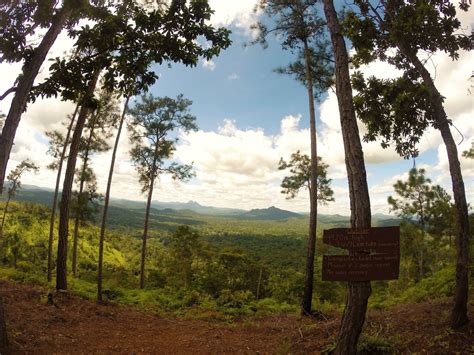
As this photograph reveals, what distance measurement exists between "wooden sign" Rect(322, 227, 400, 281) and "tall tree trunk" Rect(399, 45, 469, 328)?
8.89 feet

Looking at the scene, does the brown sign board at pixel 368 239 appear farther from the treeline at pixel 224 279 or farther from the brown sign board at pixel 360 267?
the treeline at pixel 224 279

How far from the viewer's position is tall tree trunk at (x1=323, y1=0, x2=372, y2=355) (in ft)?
14.7

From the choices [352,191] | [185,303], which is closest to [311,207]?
[352,191]

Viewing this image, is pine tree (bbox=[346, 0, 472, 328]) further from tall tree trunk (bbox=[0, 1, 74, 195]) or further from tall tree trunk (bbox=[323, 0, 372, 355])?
tall tree trunk (bbox=[0, 1, 74, 195])

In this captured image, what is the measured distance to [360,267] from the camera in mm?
4355

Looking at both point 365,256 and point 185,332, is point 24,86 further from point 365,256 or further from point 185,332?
point 185,332

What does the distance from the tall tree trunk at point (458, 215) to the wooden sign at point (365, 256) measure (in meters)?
2.71

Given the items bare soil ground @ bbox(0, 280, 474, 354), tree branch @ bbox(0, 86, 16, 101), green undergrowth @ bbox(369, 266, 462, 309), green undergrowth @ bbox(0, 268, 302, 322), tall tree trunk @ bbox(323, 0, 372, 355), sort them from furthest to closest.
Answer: green undergrowth @ bbox(0, 268, 302, 322) < green undergrowth @ bbox(369, 266, 462, 309) < bare soil ground @ bbox(0, 280, 474, 354) < tree branch @ bbox(0, 86, 16, 101) < tall tree trunk @ bbox(323, 0, 372, 355)

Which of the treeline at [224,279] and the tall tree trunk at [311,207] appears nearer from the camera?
the tall tree trunk at [311,207]

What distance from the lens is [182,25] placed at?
18.9ft

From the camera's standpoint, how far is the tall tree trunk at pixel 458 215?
6020 millimetres

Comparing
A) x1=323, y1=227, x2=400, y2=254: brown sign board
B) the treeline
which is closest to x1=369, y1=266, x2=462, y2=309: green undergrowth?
the treeline

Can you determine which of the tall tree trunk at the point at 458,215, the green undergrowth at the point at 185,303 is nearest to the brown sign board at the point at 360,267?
the tall tree trunk at the point at 458,215

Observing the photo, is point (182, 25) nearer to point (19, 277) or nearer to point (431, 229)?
point (19, 277)
